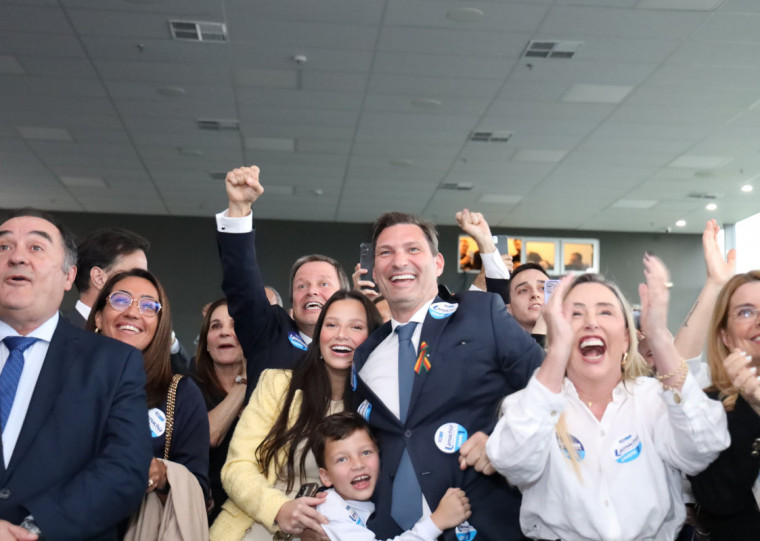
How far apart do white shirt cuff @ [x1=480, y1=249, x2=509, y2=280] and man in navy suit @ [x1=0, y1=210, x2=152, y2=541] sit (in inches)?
70.2

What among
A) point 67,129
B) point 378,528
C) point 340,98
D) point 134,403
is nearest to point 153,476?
point 134,403

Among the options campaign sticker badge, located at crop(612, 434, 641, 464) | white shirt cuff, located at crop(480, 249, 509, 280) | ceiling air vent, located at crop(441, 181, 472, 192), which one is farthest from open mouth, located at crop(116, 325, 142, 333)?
ceiling air vent, located at crop(441, 181, 472, 192)

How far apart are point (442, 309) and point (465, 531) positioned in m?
0.75

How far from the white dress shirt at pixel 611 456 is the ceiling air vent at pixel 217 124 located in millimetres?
8131

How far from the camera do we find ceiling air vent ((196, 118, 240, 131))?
33.4 feet

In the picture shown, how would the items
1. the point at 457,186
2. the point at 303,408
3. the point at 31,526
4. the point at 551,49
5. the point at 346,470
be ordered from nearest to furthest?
1. the point at 31,526
2. the point at 346,470
3. the point at 303,408
4. the point at 551,49
5. the point at 457,186

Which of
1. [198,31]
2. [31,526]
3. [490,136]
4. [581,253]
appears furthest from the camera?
[581,253]

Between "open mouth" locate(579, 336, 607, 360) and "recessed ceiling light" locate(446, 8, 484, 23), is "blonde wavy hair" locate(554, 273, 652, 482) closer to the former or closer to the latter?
"open mouth" locate(579, 336, 607, 360)

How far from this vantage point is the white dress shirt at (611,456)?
2.37m

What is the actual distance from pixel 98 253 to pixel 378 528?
196 cm

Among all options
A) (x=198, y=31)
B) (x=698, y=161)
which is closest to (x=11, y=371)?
(x=198, y=31)

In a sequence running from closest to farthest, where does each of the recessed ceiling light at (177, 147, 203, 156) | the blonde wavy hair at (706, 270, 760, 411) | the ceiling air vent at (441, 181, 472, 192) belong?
the blonde wavy hair at (706, 270, 760, 411), the recessed ceiling light at (177, 147, 203, 156), the ceiling air vent at (441, 181, 472, 192)

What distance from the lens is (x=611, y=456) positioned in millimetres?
2523

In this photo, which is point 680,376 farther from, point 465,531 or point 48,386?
point 48,386
